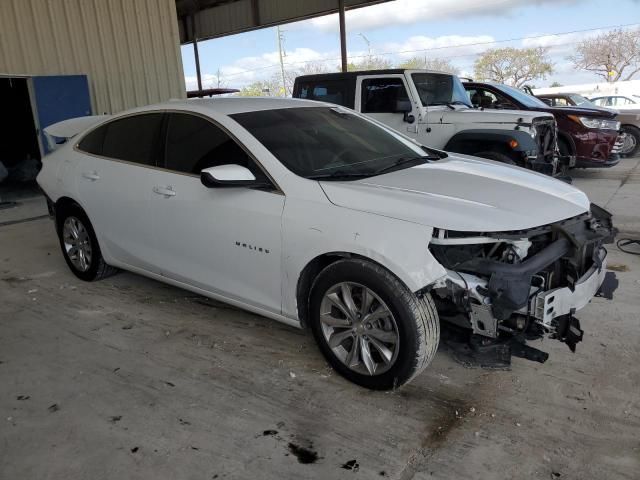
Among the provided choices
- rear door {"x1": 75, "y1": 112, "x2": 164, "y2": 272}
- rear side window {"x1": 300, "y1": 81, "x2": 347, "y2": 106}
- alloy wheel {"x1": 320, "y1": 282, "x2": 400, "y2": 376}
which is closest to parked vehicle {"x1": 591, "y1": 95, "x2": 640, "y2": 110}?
rear side window {"x1": 300, "y1": 81, "x2": 347, "y2": 106}

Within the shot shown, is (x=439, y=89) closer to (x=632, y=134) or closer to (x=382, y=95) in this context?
(x=382, y=95)

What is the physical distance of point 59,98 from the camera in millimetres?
10055

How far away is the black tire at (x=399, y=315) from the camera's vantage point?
2701 millimetres

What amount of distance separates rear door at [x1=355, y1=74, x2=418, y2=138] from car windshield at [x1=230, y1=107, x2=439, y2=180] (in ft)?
11.9

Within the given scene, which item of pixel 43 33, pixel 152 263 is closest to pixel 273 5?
pixel 43 33

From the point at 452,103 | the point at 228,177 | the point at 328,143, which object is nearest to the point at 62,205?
the point at 228,177

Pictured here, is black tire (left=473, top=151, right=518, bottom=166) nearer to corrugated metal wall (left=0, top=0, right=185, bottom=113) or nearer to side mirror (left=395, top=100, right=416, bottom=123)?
side mirror (left=395, top=100, right=416, bottom=123)

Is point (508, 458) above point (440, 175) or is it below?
below

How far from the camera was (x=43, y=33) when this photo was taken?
9.91m

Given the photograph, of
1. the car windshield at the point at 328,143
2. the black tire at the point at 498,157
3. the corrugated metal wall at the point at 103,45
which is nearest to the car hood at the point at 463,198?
the car windshield at the point at 328,143

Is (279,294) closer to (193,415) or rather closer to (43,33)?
(193,415)

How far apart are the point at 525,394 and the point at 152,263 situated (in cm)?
272

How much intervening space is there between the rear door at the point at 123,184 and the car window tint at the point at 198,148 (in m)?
0.18

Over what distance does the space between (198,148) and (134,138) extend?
0.81 metres
